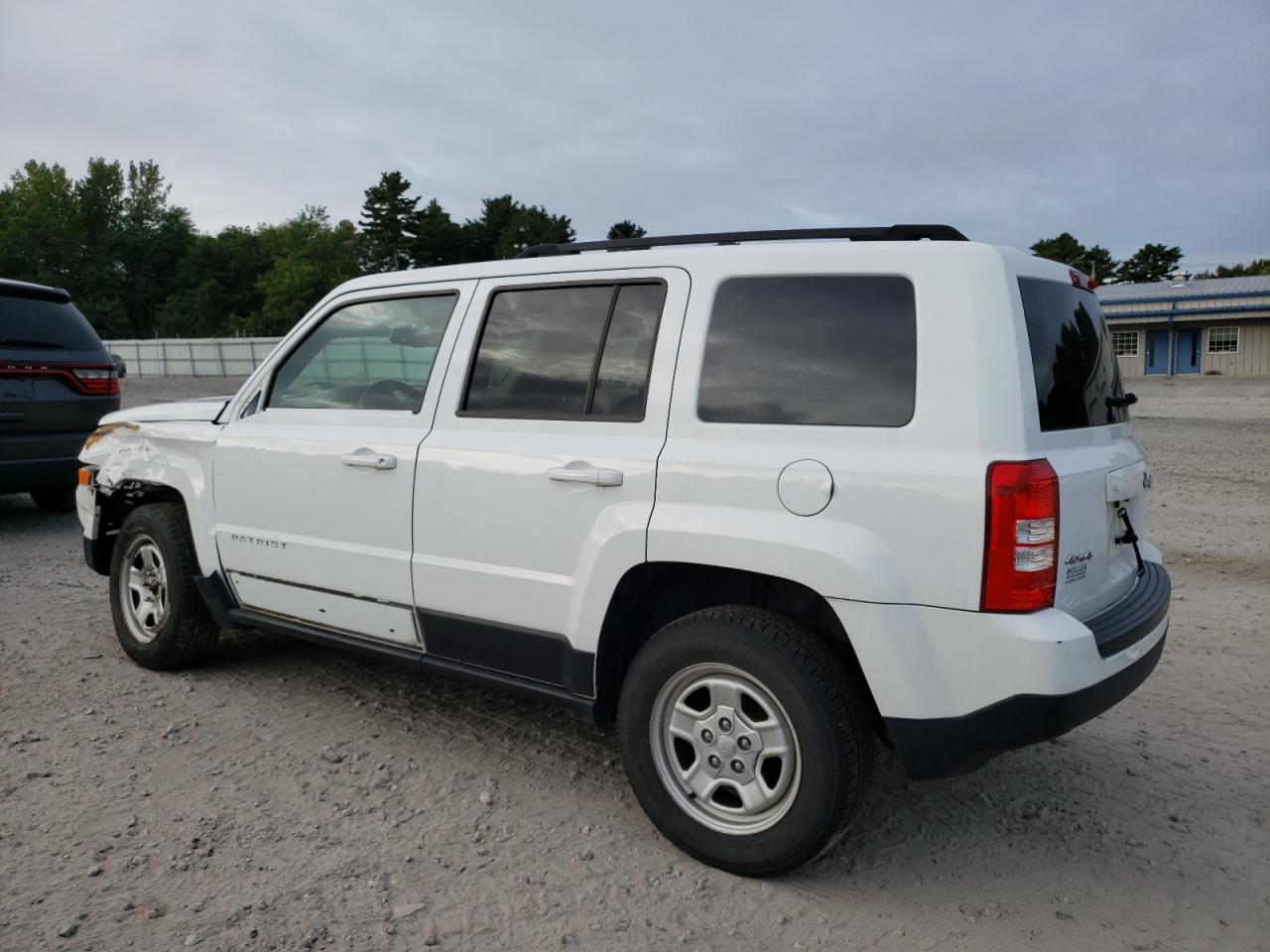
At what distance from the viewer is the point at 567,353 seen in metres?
3.61

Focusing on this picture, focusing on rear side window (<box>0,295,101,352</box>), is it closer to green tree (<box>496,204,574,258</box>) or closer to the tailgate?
the tailgate

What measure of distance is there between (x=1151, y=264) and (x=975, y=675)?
82.7m

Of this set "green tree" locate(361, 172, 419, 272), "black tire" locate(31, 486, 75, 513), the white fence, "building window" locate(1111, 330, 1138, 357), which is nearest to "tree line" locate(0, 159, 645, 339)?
"green tree" locate(361, 172, 419, 272)

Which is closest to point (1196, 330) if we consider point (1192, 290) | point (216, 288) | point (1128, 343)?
point (1128, 343)

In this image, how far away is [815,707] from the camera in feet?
9.52

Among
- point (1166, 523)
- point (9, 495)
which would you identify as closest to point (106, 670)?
point (9, 495)

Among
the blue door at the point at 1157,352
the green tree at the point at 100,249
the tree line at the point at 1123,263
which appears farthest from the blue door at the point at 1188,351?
the green tree at the point at 100,249

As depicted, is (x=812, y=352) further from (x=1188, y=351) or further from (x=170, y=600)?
(x=1188, y=351)

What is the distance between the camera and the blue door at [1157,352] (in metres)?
44.6

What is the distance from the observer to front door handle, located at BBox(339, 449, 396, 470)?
3.86 metres

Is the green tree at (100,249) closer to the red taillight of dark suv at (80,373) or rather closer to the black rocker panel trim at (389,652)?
the red taillight of dark suv at (80,373)

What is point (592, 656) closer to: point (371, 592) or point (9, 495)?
point (371, 592)

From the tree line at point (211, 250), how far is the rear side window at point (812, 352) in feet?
232

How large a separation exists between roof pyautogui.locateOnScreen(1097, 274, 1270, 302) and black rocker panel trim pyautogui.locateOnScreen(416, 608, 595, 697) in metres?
45.9
